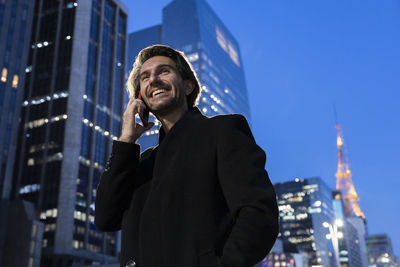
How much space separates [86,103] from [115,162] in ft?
312

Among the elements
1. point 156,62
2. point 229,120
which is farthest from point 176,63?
point 229,120

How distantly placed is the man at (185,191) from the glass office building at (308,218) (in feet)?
512

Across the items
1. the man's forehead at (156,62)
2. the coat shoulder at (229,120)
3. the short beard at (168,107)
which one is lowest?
the coat shoulder at (229,120)

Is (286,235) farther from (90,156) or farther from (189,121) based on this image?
(189,121)

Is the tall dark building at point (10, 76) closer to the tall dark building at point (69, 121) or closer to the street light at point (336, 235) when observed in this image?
the tall dark building at point (69, 121)

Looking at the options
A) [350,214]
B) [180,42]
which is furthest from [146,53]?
[350,214]

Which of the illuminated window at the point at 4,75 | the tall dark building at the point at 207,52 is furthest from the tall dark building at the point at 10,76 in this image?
the tall dark building at the point at 207,52

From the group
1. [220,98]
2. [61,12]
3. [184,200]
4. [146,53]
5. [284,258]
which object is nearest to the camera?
[184,200]

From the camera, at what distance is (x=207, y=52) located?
156000 millimetres

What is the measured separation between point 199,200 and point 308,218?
161730 millimetres

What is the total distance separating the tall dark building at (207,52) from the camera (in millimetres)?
149500

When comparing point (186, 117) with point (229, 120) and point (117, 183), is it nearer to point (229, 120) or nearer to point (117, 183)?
point (229, 120)

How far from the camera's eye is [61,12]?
102125 millimetres

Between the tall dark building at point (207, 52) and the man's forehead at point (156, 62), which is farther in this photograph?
the tall dark building at point (207, 52)
